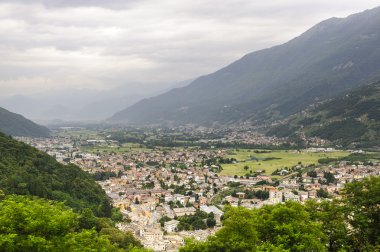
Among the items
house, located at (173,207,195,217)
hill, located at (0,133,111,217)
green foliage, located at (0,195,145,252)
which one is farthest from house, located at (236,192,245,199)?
green foliage, located at (0,195,145,252)

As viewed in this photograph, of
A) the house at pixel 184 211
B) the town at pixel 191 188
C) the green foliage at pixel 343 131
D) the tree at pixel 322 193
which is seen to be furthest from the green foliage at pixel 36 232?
the green foliage at pixel 343 131

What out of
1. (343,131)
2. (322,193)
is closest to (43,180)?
(322,193)

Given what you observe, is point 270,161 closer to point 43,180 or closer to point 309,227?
point 43,180

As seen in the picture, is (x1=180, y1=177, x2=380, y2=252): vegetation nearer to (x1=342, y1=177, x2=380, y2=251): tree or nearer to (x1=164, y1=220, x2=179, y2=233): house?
(x1=342, y1=177, x2=380, y2=251): tree

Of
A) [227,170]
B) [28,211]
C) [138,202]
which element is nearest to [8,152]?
[138,202]

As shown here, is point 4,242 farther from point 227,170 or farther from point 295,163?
point 295,163

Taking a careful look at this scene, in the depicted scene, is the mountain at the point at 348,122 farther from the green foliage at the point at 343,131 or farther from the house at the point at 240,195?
the house at the point at 240,195
